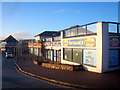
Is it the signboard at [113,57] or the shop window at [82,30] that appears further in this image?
the shop window at [82,30]

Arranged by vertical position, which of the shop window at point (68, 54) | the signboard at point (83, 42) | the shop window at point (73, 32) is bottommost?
the shop window at point (68, 54)

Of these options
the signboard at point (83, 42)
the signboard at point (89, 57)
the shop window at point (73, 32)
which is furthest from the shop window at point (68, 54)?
the signboard at point (89, 57)

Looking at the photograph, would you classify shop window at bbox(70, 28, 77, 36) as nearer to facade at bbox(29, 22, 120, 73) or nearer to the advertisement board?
facade at bbox(29, 22, 120, 73)

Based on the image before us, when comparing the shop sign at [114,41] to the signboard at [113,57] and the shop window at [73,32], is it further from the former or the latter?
the shop window at [73,32]

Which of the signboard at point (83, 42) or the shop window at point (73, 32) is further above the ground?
the shop window at point (73, 32)

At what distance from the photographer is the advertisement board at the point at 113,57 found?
545 inches

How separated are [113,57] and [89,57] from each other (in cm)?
244

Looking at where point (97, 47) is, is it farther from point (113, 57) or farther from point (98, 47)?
point (113, 57)

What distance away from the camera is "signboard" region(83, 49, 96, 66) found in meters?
14.3

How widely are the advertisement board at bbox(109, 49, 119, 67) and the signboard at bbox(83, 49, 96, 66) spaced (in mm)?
1577

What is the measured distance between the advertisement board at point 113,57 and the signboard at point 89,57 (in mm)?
1577

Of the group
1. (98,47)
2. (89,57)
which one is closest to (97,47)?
(98,47)

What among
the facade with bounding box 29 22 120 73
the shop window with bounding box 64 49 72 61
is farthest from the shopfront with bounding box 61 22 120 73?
the shop window with bounding box 64 49 72 61

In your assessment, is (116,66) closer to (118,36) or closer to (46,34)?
(118,36)
